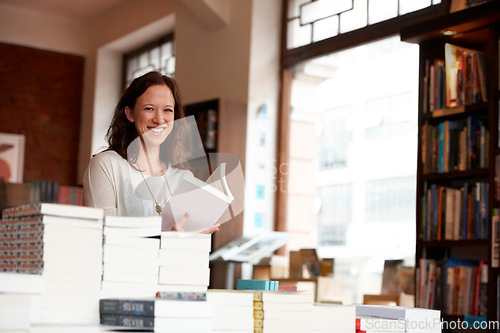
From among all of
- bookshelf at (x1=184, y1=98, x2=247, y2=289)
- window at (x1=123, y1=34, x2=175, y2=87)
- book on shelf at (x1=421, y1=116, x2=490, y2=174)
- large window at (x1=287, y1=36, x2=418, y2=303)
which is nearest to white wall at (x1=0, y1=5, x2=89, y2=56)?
window at (x1=123, y1=34, x2=175, y2=87)

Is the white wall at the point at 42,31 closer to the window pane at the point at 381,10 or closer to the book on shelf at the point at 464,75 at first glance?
the window pane at the point at 381,10

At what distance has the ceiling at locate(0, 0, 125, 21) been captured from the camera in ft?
23.8

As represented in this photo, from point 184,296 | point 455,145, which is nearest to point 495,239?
point 455,145

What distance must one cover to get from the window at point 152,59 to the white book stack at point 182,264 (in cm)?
523

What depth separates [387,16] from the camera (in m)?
4.53

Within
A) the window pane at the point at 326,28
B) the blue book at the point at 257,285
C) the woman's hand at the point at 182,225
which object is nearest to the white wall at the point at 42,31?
the window pane at the point at 326,28

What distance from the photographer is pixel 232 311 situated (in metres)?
1.57

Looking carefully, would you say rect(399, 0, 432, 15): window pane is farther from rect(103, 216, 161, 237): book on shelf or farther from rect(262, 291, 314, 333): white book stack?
rect(103, 216, 161, 237): book on shelf

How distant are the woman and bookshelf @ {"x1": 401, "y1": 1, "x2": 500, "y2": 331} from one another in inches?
68.6

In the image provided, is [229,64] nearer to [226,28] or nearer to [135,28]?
[226,28]

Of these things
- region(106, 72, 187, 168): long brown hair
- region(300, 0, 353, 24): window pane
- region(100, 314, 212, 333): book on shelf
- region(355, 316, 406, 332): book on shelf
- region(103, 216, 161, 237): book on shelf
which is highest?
region(300, 0, 353, 24): window pane

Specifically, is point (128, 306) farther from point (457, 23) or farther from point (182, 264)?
point (457, 23)

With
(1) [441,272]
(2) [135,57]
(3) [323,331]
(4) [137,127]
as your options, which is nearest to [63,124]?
(2) [135,57]

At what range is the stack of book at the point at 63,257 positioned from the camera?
4.68 feet
